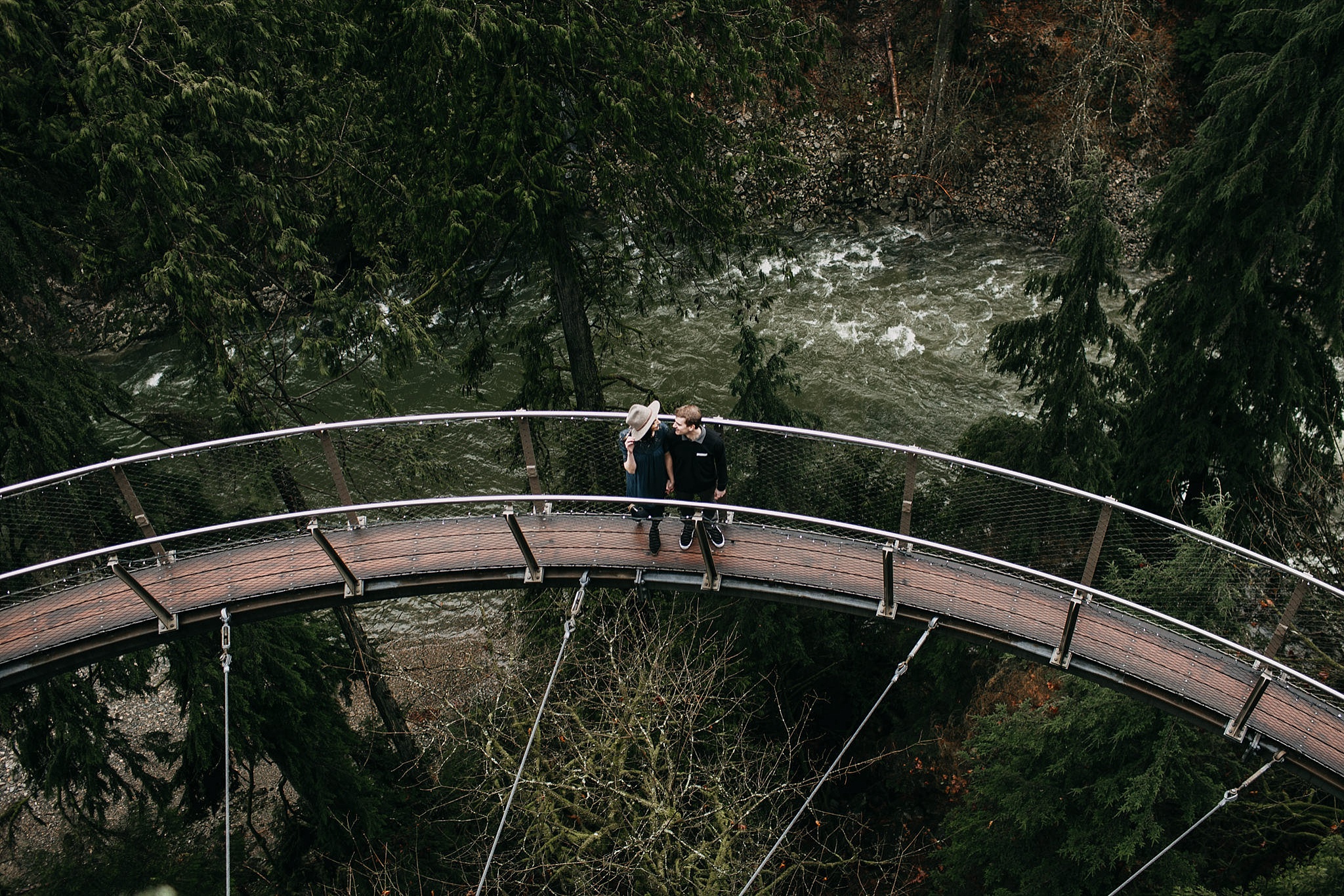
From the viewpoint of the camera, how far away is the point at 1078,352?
13492 millimetres

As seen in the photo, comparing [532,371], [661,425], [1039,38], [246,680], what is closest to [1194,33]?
[1039,38]

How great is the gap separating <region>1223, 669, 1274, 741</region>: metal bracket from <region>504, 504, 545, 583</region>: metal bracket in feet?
18.0

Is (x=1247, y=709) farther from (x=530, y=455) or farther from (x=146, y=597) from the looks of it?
(x=146, y=597)

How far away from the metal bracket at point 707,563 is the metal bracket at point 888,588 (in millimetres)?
1336

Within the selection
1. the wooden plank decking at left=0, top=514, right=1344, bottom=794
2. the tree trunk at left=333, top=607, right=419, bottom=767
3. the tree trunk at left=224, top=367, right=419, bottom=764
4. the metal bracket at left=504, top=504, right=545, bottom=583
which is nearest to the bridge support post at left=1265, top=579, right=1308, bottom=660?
the wooden plank decking at left=0, top=514, right=1344, bottom=794

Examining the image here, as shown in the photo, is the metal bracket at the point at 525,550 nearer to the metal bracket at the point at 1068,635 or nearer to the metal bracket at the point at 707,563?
the metal bracket at the point at 707,563

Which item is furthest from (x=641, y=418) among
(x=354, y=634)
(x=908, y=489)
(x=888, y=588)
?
(x=354, y=634)

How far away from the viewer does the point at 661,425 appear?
8.18 m

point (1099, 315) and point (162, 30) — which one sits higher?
point (162, 30)

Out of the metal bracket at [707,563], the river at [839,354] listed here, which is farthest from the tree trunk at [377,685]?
the metal bracket at [707,563]

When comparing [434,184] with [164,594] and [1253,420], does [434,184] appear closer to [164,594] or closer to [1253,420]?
[164,594]

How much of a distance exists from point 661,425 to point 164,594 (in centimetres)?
448

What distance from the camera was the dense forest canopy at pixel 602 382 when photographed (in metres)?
10.4

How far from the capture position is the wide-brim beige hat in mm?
7836
